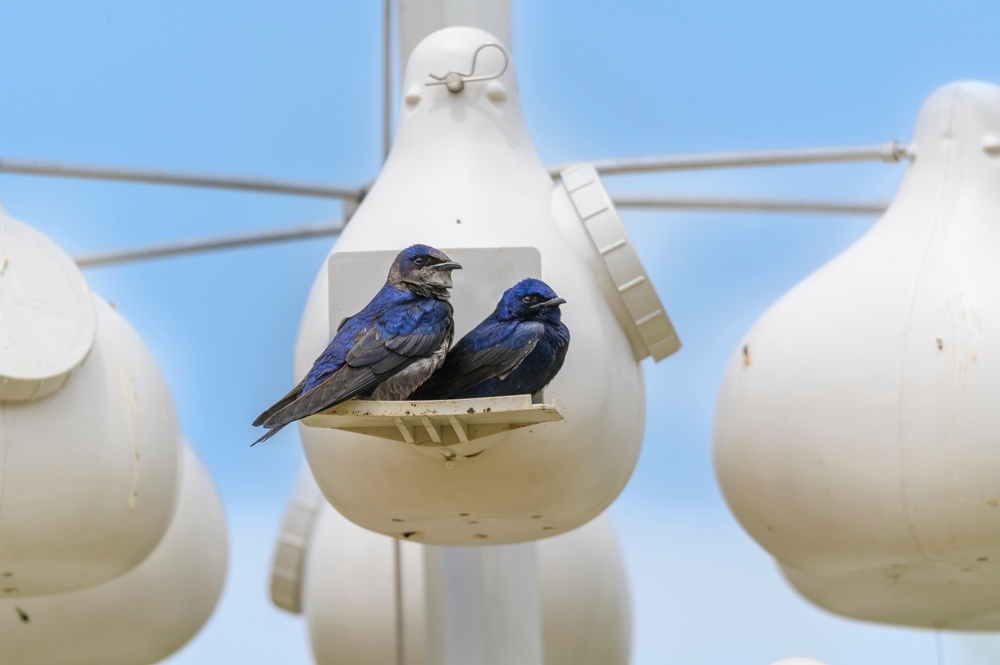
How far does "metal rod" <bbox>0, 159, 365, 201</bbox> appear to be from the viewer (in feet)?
14.9

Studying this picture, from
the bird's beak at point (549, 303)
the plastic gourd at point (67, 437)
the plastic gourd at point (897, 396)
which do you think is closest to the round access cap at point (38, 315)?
the plastic gourd at point (67, 437)

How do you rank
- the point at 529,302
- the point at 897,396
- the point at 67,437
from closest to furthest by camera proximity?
the point at 529,302 → the point at 67,437 → the point at 897,396

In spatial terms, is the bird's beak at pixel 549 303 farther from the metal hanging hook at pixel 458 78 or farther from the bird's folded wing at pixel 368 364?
the metal hanging hook at pixel 458 78

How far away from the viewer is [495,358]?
127 inches

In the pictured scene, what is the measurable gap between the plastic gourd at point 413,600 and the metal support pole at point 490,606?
0.40m

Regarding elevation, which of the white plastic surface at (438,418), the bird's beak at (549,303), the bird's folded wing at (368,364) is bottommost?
the white plastic surface at (438,418)

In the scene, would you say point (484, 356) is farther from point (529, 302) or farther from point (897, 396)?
point (897, 396)

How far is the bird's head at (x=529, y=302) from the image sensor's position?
326cm

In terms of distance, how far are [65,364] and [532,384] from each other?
1.09 metres

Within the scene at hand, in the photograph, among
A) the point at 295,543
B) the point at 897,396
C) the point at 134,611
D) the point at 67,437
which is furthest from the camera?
the point at 295,543

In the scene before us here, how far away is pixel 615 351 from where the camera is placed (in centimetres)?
371

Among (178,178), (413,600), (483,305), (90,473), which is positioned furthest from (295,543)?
(483,305)

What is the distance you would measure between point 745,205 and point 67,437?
2452 millimetres

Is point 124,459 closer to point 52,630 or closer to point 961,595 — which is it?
point 52,630
